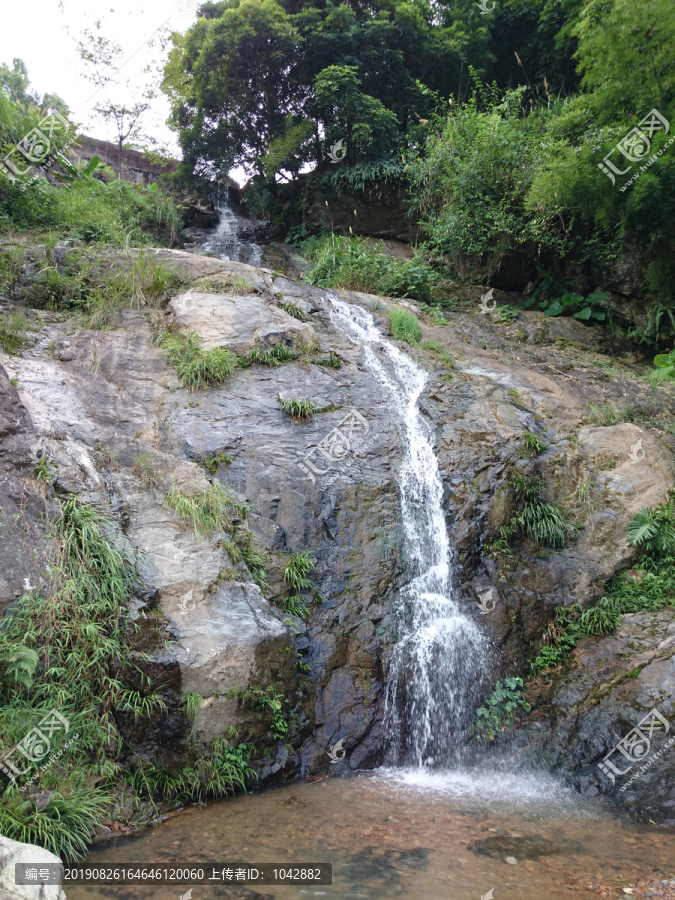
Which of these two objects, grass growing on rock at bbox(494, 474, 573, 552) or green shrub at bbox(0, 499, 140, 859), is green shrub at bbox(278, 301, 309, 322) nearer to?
grass growing on rock at bbox(494, 474, 573, 552)

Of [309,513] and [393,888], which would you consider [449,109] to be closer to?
[309,513]

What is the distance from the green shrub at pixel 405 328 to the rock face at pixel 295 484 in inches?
15.7

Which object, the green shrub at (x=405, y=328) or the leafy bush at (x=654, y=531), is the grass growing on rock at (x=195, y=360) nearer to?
the green shrub at (x=405, y=328)

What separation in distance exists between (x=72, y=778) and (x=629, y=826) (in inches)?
162

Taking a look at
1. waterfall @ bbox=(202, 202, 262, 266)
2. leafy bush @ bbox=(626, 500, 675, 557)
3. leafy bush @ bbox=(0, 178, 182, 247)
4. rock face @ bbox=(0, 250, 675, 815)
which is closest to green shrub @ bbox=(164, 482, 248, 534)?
rock face @ bbox=(0, 250, 675, 815)

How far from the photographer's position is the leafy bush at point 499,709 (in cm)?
563

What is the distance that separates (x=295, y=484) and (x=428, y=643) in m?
2.25

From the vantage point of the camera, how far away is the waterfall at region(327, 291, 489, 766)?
5.52 metres

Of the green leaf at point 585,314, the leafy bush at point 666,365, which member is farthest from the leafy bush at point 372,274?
the leafy bush at point 666,365

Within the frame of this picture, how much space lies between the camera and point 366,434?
24.7 ft

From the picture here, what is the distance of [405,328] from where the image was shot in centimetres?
1006

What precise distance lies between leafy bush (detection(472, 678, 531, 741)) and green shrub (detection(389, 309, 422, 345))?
5.83 meters

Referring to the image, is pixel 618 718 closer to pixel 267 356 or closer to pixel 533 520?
pixel 533 520

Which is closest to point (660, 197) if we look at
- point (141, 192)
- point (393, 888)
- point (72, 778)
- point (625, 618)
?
point (625, 618)
